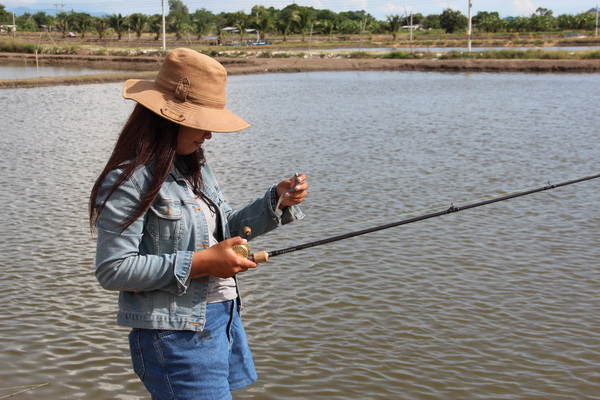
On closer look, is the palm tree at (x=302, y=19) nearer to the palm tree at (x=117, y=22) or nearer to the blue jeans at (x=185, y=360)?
the palm tree at (x=117, y=22)

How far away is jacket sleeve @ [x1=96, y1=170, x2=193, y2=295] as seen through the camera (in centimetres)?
196

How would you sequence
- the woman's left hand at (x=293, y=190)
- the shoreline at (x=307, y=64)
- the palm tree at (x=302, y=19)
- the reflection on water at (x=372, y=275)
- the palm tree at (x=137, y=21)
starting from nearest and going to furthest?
the woman's left hand at (x=293, y=190) → the reflection on water at (x=372, y=275) → the shoreline at (x=307, y=64) → the palm tree at (x=302, y=19) → the palm tree at (x=137, y=21)

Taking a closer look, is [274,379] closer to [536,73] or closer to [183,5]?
[536,73]

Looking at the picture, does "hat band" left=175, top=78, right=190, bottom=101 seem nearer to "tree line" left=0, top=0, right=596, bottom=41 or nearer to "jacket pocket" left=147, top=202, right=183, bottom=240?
"jacket pocket" left=147, top=202, right=183, bottom=240

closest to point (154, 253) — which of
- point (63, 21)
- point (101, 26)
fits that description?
point (101, 26)

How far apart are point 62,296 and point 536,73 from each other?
30.4 m

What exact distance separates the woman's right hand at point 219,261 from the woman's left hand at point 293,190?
355 mm

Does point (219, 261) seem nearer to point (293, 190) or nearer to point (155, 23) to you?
point (293, 190)

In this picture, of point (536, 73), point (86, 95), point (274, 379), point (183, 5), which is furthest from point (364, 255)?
point (183, 5)

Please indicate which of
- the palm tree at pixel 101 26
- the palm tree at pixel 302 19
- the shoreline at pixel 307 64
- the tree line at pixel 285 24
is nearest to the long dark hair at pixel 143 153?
→ the shoreline at pixel 307 64

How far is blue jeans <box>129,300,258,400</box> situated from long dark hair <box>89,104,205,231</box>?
36cm

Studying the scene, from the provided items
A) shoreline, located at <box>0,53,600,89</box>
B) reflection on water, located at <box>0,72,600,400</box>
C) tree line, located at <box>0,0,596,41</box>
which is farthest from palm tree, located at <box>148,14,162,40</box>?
reflection on water, located at <box>0,72,600,400</box>

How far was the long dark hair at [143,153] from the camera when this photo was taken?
6.51 ft

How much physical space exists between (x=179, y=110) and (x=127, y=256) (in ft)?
1.42
